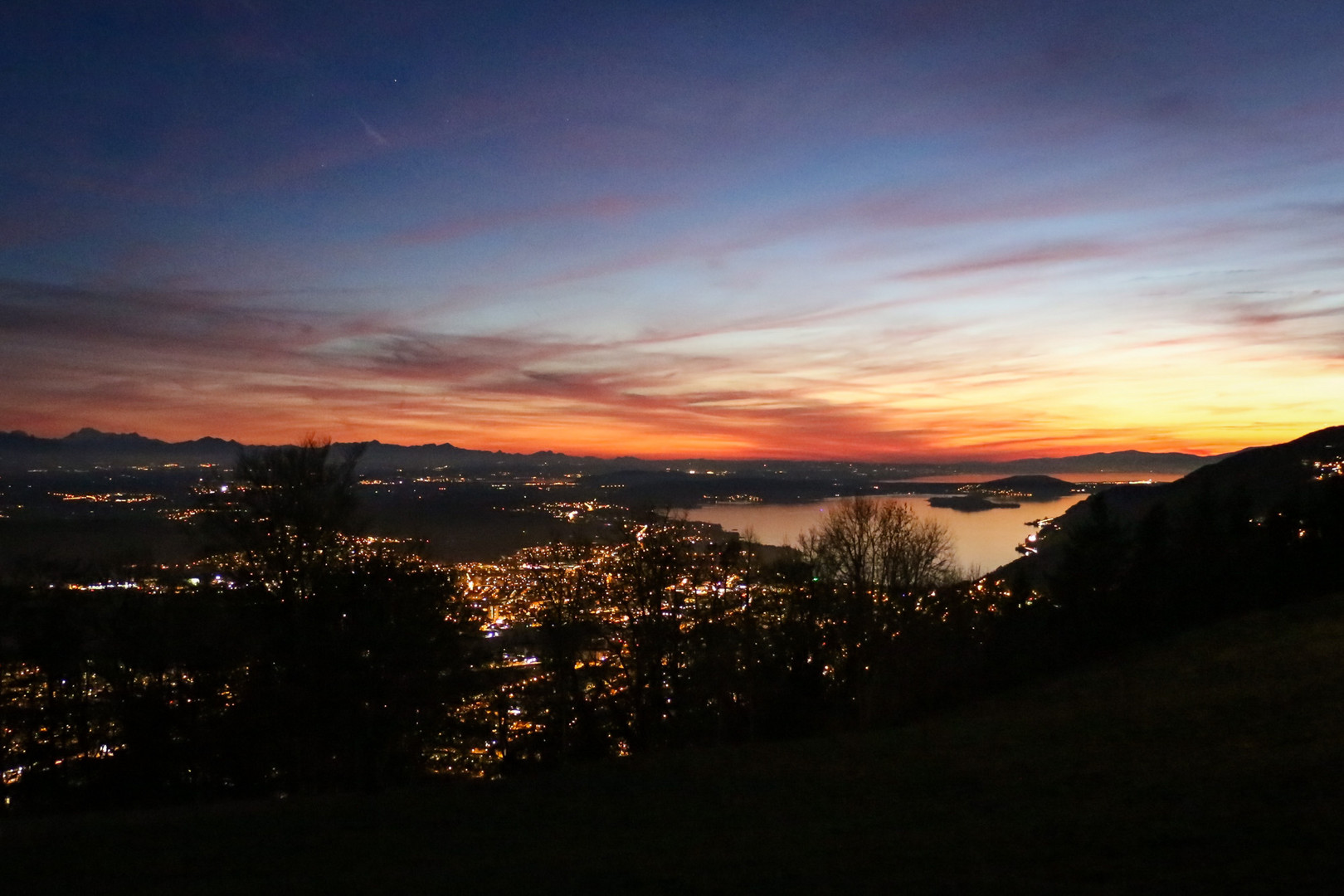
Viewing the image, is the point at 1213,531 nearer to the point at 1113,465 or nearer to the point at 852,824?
the point at 852,824

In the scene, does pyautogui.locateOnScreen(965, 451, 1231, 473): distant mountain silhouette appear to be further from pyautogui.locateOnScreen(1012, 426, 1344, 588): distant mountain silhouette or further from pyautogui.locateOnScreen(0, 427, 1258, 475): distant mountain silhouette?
pyautogui.locateOnScreen(1012, 426, 1344, 588): distant mountain silhouette

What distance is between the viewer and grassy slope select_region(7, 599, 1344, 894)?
651cm

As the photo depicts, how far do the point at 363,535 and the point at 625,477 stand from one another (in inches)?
2040

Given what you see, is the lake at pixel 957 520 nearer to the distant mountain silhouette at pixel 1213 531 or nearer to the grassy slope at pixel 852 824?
the distant mountain silhouette at pixel 1213 531

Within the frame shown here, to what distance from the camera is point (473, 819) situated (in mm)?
9508

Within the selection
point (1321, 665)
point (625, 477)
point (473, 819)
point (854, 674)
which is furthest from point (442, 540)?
point (625, 477)

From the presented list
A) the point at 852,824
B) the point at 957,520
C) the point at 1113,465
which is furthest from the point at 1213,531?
the point at 1113,465

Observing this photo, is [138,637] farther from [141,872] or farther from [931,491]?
[931,491]

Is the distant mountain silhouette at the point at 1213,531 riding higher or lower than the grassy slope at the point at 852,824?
higher

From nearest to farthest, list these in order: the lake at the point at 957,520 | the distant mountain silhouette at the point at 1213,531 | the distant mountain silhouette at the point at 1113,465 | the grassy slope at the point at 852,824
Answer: the grassy slope at the point at 852,824, the distant mountain silhouette at the point at 1213,531, the lake at the point at 957,520, the distant mountain silhouette at the point at 1113,465

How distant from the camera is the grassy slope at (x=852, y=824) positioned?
21.4ft

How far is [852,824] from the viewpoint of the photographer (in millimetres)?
8289

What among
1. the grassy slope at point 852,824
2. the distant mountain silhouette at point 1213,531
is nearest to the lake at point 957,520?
the distant mountain silhouette at point 1213,531

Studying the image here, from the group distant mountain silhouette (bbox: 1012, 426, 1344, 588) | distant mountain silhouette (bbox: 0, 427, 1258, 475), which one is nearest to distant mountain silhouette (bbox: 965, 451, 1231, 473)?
distant mountain silhouette (bbox: 0, 427, 1258, 475)
